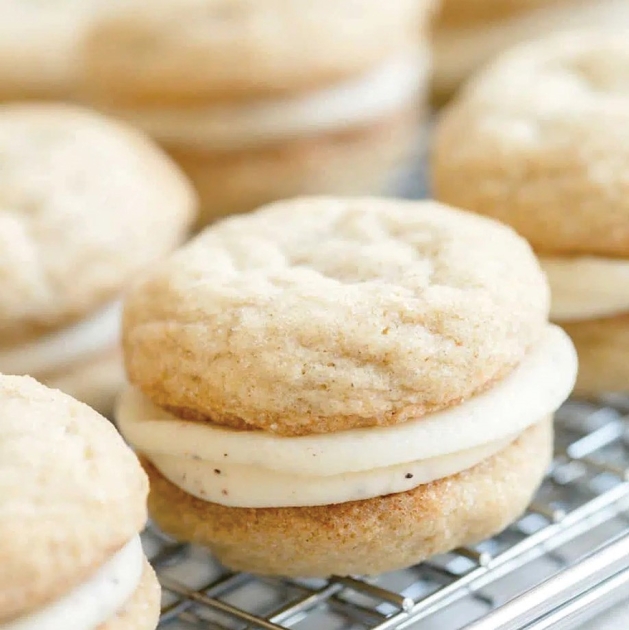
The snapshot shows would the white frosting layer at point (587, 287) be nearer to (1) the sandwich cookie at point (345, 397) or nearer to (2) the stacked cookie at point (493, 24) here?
(1) the sandwich cookie at point (345, 397)

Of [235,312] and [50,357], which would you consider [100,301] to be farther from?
[235,312]

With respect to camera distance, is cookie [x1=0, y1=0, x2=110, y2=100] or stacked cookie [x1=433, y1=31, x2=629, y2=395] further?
cookie [x1=0, y1=0, x2=110, y2=100]

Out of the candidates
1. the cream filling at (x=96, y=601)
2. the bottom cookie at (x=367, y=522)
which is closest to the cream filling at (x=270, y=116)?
the bottom cookie at (x=367, y=522)

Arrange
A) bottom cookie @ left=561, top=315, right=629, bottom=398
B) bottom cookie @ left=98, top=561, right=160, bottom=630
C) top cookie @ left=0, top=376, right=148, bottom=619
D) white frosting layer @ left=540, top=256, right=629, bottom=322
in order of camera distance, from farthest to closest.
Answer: bottom cookie @ left=561, top=315, right=629, bottom=398
white frosting layer @ left=540, top=256, right=629, bottom=322
bottom cookie @ left=98, top=561, right=160, bottom=630
top cookie @ left=0, top=376, right=148, bottom=619

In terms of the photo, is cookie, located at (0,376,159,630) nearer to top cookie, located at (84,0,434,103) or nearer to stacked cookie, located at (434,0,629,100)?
top cookie, located at (84,0,434,103)

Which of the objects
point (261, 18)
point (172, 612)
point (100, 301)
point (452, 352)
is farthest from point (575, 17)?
point (172, 612)

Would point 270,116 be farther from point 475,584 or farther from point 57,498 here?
point 57,498

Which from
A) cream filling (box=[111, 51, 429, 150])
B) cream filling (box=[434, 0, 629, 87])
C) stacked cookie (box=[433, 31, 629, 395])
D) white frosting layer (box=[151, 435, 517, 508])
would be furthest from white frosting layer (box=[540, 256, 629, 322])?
cream filling (box=[434, 0, 629, 87])
